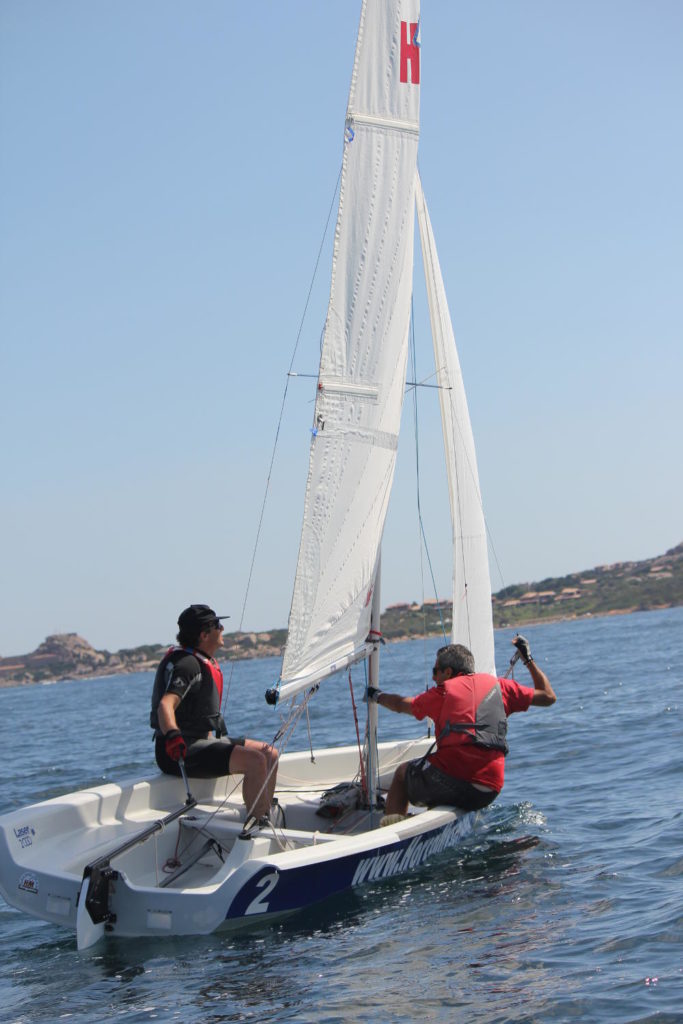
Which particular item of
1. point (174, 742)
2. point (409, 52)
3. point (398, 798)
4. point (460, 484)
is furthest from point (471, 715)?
point (409, 52)

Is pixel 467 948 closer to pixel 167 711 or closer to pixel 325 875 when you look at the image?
pixel 325 875

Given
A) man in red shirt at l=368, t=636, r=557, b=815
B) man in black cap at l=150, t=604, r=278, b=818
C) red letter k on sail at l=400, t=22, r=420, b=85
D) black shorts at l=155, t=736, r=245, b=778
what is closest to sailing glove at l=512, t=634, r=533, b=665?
man in red shirt at l=368, t=636, r=557, b=815

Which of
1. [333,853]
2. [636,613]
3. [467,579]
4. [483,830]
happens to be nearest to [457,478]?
[467,579]

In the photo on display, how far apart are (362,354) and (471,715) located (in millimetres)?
2652

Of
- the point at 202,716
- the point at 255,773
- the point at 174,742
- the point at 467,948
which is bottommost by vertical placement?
the point at 467,948

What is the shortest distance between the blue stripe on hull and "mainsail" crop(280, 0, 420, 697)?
1.24m

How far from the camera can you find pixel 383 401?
783 centimetres

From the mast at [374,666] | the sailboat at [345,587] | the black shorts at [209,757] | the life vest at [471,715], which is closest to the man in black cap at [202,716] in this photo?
the black shorts at [209,757]

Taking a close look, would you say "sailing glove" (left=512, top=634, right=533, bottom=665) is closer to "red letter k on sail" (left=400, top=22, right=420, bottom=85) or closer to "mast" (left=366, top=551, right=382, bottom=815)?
"mast" (left=366, top=551, right=382, bottom=815)

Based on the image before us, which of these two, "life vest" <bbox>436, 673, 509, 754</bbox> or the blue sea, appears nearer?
the blue sea

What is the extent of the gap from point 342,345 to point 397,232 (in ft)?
3.25

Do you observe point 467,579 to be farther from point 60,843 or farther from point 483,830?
point 60,843

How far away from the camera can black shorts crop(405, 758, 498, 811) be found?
7.60 meters

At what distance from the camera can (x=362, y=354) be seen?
773 centimetres
